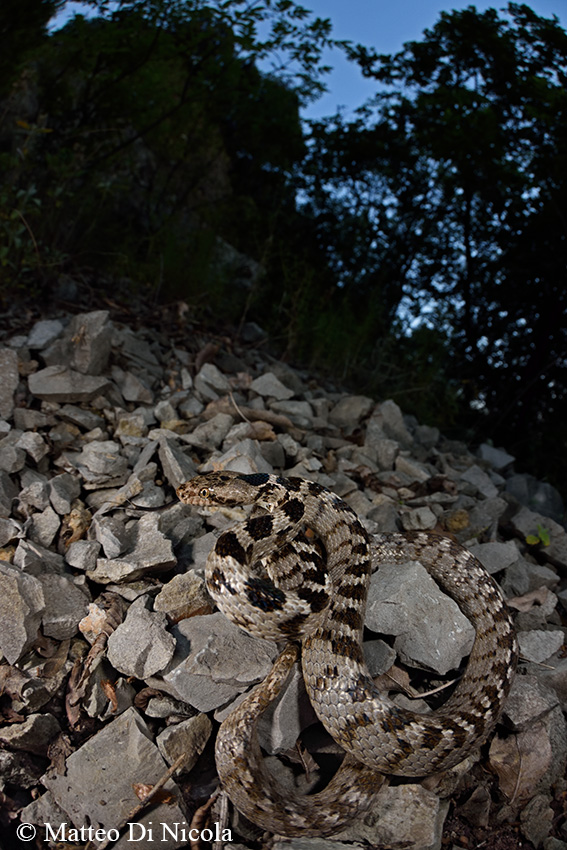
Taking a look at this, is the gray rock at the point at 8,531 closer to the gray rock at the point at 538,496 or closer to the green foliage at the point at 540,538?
the green foliage at the point at 540,538

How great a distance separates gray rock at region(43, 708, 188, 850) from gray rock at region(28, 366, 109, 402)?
269 centimetres

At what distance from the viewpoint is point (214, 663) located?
3.15 metres

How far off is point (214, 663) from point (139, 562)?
0.77m

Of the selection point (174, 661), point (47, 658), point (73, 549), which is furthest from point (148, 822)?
point (73, 549)

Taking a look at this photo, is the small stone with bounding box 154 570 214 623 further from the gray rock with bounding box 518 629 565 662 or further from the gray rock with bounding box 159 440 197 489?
the gray rock with bounding box 518 629 565 662

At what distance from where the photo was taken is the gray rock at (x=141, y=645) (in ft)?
10.4

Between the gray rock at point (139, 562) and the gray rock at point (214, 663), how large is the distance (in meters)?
0.41

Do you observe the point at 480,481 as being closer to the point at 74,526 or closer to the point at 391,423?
the point at 391,423

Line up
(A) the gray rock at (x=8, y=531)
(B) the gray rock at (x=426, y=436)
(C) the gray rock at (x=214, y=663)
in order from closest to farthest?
(C) the gray rock at (x=214, y=663)
(A) the gray rock at (x=8, y=531)
(B) the gray rock at (x=426, y=436)

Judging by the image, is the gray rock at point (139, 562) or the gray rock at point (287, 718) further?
the gray rock at point (139, 562)

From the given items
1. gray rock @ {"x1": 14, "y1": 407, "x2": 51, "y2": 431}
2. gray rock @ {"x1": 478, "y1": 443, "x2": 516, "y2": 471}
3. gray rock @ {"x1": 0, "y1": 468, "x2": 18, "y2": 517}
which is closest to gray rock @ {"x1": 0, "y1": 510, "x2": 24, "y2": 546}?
gray rock @ {"x1": 0, "y1": 468, "x2": 18, "y2": 517}

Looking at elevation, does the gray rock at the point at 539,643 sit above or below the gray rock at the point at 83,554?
above

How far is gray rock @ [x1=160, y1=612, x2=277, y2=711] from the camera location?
3096mm

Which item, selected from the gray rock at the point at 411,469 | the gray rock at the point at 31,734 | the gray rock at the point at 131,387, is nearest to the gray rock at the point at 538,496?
the gray rock at the point at 411,469
